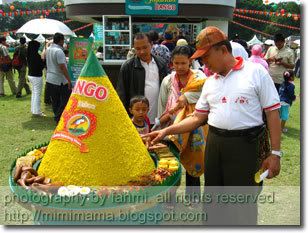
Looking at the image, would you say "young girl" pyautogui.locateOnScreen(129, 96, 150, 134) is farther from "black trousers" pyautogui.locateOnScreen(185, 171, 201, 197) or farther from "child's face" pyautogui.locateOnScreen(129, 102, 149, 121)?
"black trousers" pyautogui.locateOnScreen(185, 171, 201, 197)

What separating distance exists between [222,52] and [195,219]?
6.24ft

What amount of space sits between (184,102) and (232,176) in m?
1.05

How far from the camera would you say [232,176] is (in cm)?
277

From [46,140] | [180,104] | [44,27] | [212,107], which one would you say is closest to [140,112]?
[180,104]

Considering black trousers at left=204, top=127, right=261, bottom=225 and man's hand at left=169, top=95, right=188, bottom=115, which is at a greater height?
man's hand at left=169, top=95, right=188, bottom=115

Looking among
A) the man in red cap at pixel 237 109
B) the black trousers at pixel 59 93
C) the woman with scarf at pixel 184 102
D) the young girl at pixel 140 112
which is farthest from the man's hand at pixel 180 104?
the black trousers at pixel 59 93

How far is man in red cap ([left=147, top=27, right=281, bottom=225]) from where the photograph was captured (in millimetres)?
2566

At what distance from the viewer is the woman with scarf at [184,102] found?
3588mm

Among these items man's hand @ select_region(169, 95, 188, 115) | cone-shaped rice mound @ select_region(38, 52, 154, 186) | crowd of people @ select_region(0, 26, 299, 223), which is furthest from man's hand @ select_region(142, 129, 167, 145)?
man's hand @ select_region(169, 95, 188, 115)

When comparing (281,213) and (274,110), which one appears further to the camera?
(281,213)

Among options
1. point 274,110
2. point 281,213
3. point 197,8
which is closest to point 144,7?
point 197,8

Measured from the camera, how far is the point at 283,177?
510 centimetres

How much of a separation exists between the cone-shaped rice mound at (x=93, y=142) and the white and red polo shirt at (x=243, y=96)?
2.38ft

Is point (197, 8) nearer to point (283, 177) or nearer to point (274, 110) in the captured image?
point (283, 177)
